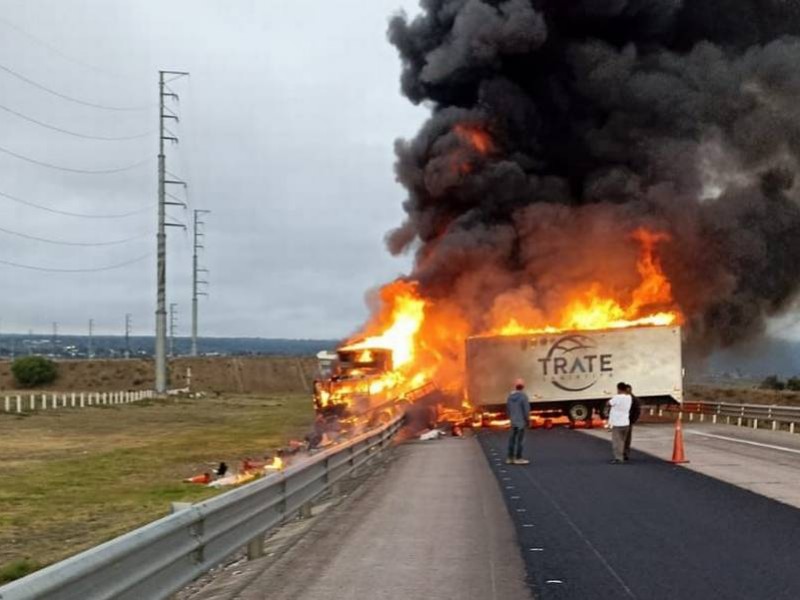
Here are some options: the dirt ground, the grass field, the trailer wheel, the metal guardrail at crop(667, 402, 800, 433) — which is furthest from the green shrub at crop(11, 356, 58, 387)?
the trailer wheel

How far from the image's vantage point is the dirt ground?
10688cm

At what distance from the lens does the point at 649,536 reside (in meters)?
11.0

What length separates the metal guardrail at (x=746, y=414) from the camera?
3177cm

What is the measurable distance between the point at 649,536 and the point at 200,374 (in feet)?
363

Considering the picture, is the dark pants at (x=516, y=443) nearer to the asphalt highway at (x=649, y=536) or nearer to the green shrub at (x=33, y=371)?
the asphalt highway at (x=649, y=536)

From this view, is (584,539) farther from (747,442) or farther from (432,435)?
(432,435)

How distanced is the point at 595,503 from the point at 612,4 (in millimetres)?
35589

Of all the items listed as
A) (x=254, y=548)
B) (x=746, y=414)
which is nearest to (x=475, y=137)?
(x=746, y=414)

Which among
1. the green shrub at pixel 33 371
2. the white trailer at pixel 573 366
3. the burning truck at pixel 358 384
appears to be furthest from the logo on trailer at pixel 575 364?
the green shrub at pixel 33 371

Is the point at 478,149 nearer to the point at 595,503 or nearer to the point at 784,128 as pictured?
the point at 784,128

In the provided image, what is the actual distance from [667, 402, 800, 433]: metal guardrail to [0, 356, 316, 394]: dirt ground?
217 feet

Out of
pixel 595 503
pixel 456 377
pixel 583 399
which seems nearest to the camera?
pixel 595 503

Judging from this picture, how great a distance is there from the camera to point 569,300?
4172 cm

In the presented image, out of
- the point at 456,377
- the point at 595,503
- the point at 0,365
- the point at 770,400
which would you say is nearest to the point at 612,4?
the point at 456,377
